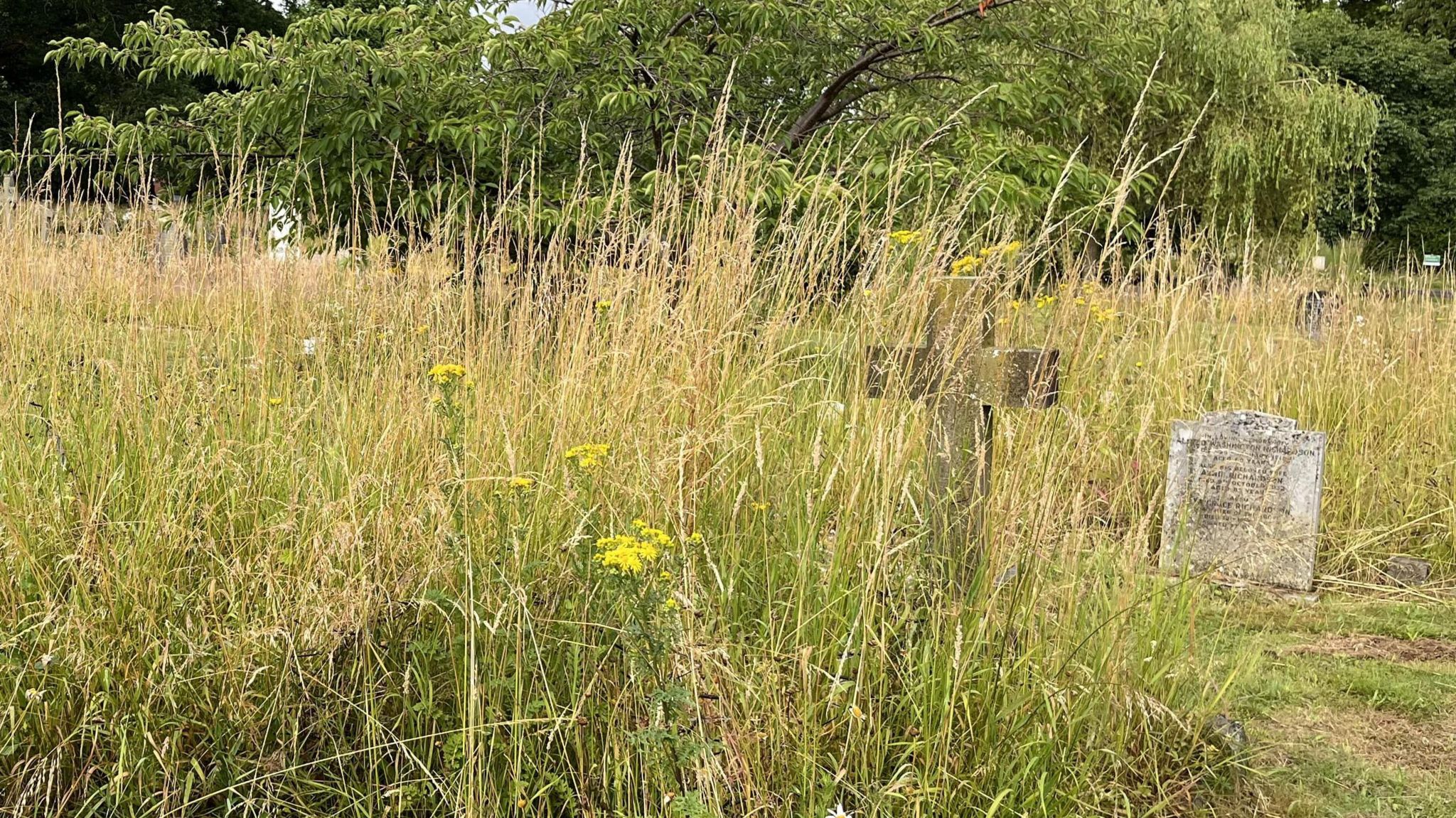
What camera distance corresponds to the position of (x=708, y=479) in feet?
8.66

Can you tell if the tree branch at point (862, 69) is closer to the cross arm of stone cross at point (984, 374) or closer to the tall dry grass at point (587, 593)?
the tall dry grass at point (587, 593)

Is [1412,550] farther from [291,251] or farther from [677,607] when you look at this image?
[291,251]

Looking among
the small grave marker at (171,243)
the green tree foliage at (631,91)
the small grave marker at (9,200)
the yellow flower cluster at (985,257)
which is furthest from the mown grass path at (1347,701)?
the small grave marker at (9,200)

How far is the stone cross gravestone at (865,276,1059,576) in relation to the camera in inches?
104

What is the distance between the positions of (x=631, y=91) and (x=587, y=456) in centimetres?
370

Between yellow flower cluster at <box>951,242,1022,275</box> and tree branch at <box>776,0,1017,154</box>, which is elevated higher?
tree branch at <box>776,0,1017,154</box>

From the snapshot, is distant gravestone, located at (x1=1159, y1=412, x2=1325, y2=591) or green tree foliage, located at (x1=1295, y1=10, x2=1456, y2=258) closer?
distant gravestone, located at (x1=1159, y1=412, x2=1325, y2=591)

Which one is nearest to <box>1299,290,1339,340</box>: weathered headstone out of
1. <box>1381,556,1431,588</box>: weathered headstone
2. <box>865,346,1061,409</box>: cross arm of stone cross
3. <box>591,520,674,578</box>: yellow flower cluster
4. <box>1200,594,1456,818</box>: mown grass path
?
<box>1381,556,1431,588</box>: weathered headstone

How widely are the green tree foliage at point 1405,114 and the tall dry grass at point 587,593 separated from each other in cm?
2863

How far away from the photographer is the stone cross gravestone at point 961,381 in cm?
264

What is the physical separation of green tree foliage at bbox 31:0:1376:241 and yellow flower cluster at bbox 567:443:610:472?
2825mm

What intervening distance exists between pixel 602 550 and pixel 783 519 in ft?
1.98

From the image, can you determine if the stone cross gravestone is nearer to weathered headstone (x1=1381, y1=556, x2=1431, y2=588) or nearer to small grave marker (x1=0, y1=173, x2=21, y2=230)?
weathered headstone (x1=1381, y1=556, x2=1431, y2=588)

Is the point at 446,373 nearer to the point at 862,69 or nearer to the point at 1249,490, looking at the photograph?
the point at 1249,490
